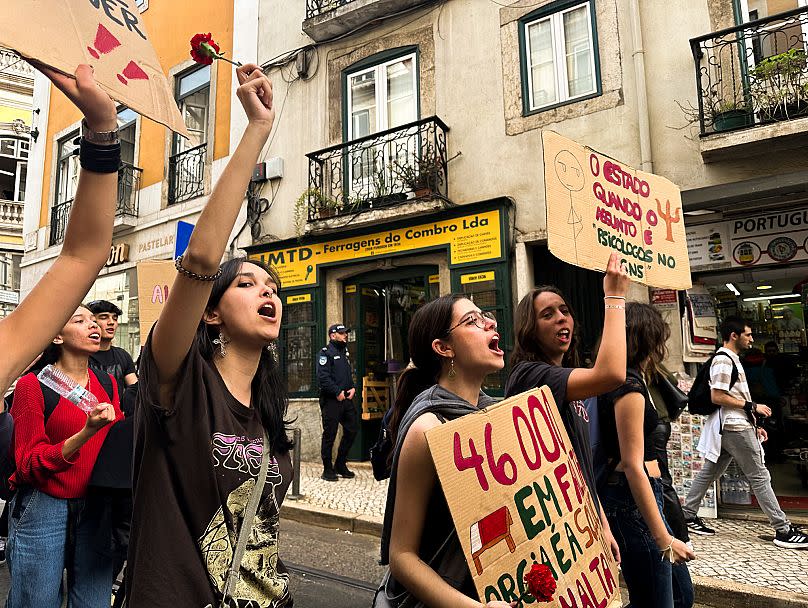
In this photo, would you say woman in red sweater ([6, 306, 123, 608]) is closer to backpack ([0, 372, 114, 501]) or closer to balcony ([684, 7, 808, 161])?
backpack ([0, 372, 114, 501])

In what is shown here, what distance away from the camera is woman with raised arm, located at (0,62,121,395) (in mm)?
1283

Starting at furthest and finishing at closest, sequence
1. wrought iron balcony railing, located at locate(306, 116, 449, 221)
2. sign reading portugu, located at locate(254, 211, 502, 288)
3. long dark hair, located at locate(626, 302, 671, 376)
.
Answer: wrought iron balcony railing, located at locate(306, 116, 449, 221) < sign reading portugu, located at locate(254, 211, 502, 288) < long dark hair, located at locate(626, 302, 671, 376)

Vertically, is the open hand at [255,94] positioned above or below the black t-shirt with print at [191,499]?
above

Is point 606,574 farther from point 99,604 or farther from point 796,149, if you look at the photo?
point 796,149

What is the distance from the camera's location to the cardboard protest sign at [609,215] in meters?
2.64

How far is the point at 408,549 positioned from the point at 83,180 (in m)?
1.30

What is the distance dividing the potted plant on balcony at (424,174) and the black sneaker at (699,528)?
5.63m

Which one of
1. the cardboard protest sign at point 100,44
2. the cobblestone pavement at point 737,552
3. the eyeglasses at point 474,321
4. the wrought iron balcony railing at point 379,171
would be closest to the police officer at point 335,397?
the cobblestone pavement at point 737,552

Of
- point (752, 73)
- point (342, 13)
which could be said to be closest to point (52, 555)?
point (752, 73)

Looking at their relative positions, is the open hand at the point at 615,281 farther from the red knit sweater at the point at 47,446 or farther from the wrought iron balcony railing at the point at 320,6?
the wrought iron balcony railing at the point at 320,6

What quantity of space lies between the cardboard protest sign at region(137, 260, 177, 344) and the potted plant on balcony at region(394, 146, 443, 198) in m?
5.47

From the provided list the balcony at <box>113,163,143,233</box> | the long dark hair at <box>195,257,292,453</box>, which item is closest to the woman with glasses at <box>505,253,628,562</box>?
the long dark hair at <box>195,257,292,453</box>

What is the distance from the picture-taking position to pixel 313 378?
34.0 ft

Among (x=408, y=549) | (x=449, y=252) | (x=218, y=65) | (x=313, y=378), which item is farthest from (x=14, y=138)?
(x=408, y=549)
